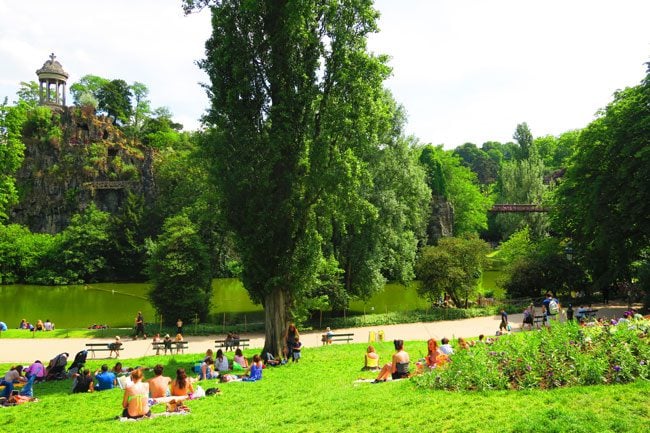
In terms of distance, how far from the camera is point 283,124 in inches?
690

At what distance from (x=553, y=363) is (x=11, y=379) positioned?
13.7 meters

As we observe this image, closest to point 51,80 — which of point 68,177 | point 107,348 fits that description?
point 68,177

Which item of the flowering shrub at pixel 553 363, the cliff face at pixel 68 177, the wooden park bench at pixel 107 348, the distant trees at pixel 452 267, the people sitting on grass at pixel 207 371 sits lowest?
the people sitting on grass at pixel 207 371

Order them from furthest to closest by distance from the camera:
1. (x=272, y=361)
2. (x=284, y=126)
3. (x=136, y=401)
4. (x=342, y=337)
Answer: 1. (x=342, y=337)
2. (x=284, y=126)
3. (x=272, y=361)
4. (x=136, y=401)

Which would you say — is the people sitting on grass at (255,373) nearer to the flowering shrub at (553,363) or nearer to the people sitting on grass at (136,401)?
the people sitting on grass at (136,401)

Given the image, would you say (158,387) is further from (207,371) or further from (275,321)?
(275,321)

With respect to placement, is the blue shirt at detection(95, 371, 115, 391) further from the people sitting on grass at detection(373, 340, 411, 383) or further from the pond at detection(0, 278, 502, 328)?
the pond at detection(0, 278, 502, 328)

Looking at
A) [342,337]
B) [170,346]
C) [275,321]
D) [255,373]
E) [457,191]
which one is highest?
[457,191]

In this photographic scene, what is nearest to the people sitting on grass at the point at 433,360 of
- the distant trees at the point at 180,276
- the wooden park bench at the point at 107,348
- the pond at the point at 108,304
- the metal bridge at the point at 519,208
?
the wooden park bench at the point at 107,348

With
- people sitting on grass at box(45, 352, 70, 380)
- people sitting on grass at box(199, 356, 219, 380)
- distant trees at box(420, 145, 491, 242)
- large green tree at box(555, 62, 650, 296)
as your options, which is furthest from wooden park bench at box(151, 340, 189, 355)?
distant trees at box(420, 145, 491, 242)

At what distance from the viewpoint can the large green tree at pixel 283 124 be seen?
1767 cm

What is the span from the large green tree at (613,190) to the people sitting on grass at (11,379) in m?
26.6

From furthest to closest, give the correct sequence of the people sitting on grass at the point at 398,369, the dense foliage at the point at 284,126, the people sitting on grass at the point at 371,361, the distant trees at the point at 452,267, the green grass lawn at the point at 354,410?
the distant trees at the point at 452,267 < the dense foliage at the point at 284,126 < the people sitting on grass at the point at 371,361 < the people sitting on grass at the point at 398,369 < the green grass lawn at the point at 354,410

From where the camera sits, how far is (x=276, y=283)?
1772 centimetres
